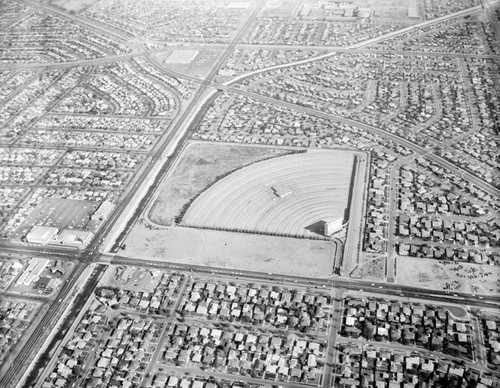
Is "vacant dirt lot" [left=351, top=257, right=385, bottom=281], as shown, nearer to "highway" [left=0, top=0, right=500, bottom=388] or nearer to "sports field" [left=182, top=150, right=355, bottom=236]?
"highway" [left=0, top=0, right=500, bottom=388]

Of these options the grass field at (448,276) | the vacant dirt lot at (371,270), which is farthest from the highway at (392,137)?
the vacant dirt lot at (371,270)

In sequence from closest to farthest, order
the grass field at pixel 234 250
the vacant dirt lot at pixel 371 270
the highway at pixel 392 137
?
the vacant dirt lot at pixel 371 270 → the grass field at pixel 234 250 → the highway at pixel 392 137

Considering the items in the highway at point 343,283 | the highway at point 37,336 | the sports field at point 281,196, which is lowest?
the highway at point 37,336

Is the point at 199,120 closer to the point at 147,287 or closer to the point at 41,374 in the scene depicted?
the point at 147,287

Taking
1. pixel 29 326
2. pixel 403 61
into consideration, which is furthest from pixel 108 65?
pixel 29 326

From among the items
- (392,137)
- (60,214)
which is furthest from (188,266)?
(392,137)

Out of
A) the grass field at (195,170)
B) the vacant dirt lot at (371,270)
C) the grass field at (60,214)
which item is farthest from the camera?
the grass field at (195,170)

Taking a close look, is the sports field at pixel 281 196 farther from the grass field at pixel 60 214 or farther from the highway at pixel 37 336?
the highway at pixel 37 336
